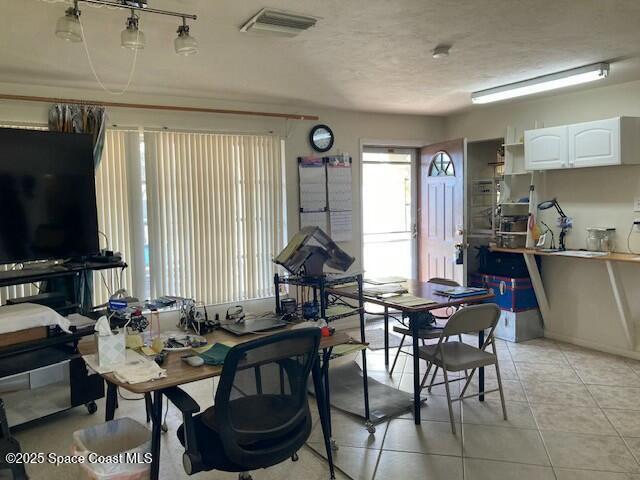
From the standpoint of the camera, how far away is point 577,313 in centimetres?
504

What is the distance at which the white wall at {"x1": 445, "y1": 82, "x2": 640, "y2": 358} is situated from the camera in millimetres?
4512

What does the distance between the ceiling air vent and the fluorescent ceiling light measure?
2344mm

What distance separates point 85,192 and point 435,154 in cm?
388

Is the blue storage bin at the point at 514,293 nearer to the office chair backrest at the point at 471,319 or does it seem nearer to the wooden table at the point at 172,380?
the office chair backrest at the point at 471,319

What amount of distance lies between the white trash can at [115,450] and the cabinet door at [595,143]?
4.10 m

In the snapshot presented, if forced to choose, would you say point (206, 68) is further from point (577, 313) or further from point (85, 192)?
point (577, 313)

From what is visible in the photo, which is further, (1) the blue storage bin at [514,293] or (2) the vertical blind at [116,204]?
(1) the blue storage bin at [514,293]

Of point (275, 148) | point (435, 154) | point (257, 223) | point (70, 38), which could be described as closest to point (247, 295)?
point (257, 223)

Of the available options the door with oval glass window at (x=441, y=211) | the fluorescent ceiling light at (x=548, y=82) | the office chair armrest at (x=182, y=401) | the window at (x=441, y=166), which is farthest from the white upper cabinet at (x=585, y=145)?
the office chair armrest at (x=182, y=401)

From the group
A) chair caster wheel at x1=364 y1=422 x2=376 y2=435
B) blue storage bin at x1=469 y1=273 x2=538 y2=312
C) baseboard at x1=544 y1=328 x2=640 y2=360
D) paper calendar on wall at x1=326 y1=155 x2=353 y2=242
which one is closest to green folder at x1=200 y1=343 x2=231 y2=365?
chair caster wheel at x1=364 y1=422 x2=376 y2=435

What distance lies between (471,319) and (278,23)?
2.11 metres

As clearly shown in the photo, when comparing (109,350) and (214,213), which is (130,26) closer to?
(109,350)

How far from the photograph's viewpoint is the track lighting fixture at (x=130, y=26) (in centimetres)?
226

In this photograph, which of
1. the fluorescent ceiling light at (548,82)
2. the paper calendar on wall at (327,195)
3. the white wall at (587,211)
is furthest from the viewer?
the paper calendar on wall at (327,195)
